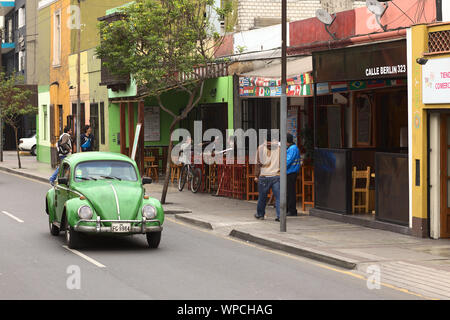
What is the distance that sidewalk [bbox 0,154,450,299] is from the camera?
11125 millimetres

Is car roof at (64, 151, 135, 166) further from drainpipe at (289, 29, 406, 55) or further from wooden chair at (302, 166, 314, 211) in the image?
wooden chair at (302, 166, 314, 211)

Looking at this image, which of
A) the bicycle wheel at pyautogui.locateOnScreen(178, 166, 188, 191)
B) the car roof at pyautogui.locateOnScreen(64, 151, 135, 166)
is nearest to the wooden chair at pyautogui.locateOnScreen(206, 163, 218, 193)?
the bicycle wheel at pyautogui.locateOnScreen(178, 166, 188, 191)

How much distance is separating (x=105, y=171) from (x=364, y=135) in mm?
8203

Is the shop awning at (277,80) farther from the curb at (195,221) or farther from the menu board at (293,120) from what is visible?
the curb at (195,221)

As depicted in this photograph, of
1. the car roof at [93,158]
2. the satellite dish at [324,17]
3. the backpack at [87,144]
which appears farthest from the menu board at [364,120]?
the backpack at [87,144]

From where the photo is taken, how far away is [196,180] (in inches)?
943

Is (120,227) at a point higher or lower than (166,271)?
higher

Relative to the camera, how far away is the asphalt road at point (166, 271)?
973 cm

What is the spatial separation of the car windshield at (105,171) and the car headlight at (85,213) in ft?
3.59

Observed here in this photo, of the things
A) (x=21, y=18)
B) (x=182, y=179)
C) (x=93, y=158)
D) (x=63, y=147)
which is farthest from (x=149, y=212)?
(x=21, y=18)

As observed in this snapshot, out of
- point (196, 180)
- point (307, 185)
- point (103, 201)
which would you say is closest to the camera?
point (103, 201)

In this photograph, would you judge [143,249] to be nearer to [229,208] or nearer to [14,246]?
[14,246]

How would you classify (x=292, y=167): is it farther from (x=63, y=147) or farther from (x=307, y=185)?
(x=63, y=147)

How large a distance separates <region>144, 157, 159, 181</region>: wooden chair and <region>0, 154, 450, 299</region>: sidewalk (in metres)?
7.51
